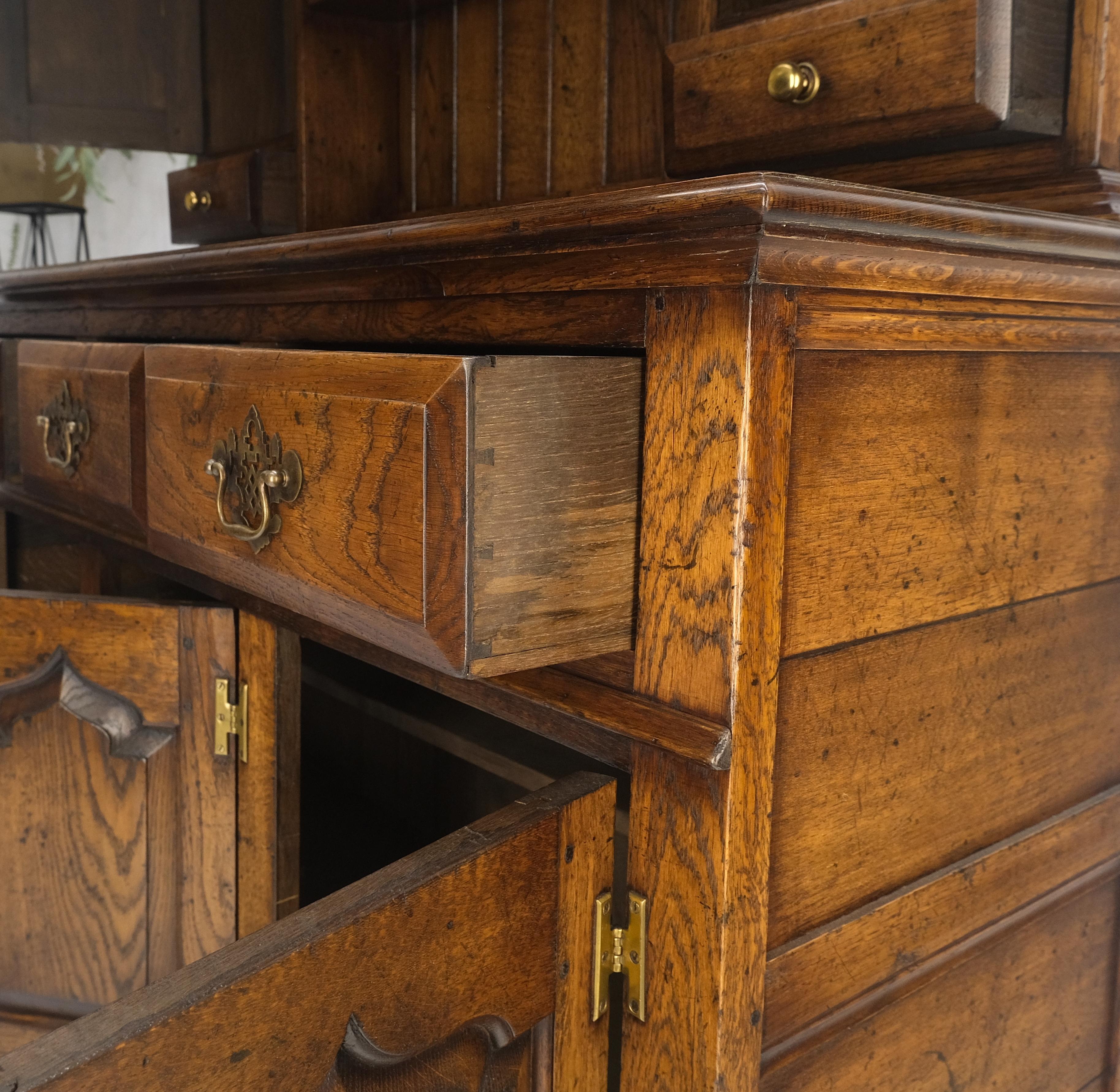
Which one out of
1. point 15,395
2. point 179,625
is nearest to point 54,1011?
point 179,625

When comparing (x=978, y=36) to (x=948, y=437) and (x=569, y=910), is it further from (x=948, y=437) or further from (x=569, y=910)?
→ (x=569, y=910)

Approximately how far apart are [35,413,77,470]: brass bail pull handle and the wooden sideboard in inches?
8.0

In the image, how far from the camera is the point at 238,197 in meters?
1.34

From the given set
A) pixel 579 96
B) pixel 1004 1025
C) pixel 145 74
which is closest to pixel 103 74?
pixel 145 74

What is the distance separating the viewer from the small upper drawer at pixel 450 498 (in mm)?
492

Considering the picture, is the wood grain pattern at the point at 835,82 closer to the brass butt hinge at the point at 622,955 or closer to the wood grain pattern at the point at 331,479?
the wood grain pattern at the point at 331,479

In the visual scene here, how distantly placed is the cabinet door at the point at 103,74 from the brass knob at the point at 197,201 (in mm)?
79

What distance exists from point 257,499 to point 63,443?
0.38m

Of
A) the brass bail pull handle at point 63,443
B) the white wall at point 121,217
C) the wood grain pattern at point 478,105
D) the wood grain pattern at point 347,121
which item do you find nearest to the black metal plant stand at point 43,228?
the white wall at point 121,217

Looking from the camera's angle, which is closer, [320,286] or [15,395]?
[320,286]

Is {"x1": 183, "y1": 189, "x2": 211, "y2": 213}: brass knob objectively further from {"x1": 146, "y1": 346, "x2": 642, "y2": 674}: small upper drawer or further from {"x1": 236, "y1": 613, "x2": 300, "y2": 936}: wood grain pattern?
{"x1": 146, "y1": 346, "x2": 642, "y2": 674}: small upper drawer

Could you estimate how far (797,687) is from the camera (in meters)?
0.56

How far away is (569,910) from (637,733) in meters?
0.12

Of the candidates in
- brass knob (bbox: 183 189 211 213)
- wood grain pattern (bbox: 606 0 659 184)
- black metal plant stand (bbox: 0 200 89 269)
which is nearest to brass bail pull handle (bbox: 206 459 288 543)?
wood grain pattern (bbox: 606 0 659 184)
